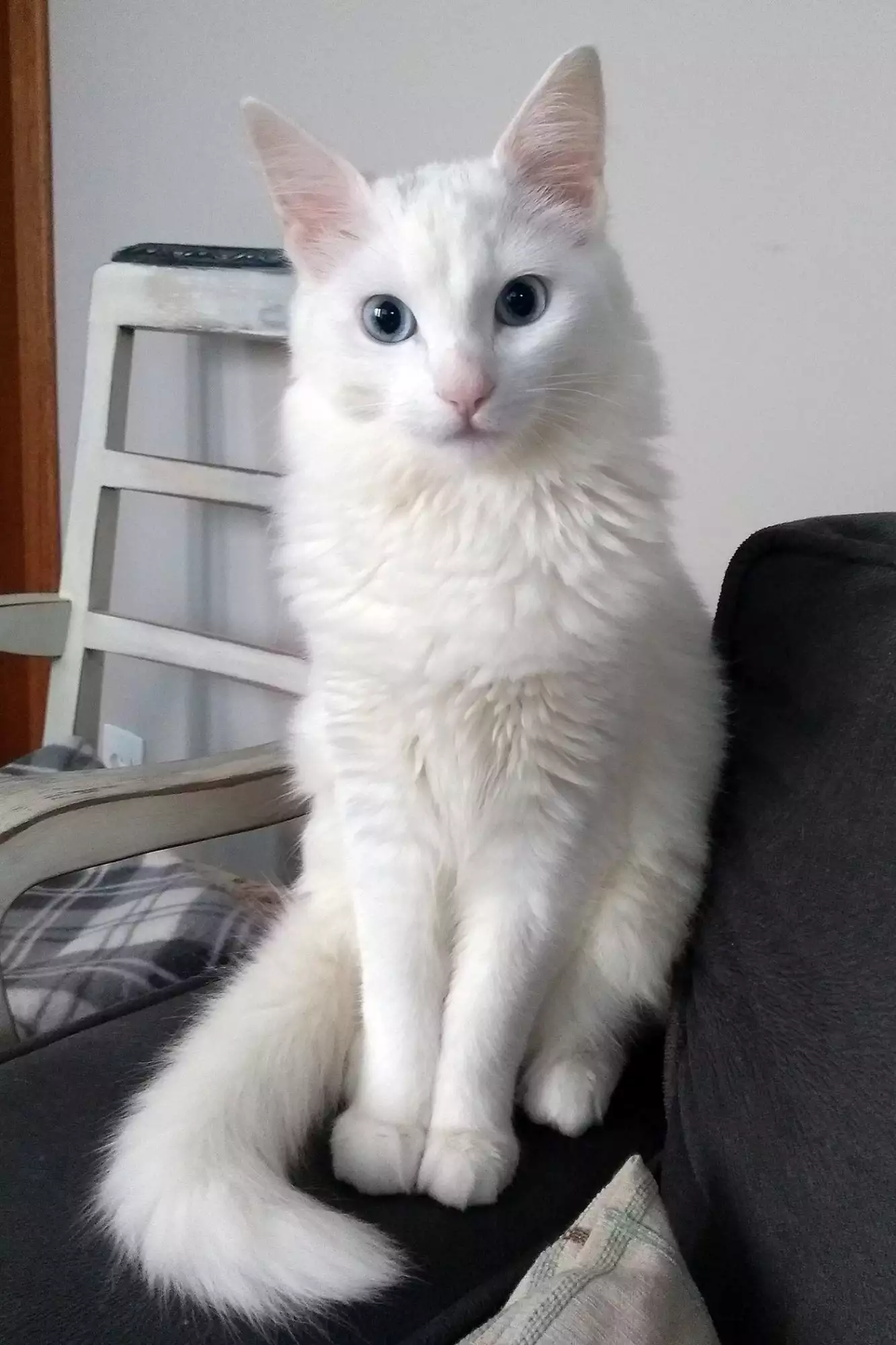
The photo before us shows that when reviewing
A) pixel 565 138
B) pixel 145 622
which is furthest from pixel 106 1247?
pixel 145 622

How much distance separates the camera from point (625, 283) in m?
0.80

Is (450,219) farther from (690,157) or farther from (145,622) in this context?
(145,622)

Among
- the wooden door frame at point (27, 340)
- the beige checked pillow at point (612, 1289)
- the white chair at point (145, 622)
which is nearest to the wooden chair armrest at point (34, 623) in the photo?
the white chair at point (145, 622)

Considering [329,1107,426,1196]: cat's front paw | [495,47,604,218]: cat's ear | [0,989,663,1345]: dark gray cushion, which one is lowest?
[0,989,663,1345]: dark gray cushion

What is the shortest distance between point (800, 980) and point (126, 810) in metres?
0.67

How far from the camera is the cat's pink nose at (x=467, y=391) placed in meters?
0.67

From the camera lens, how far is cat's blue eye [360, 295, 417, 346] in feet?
2.38

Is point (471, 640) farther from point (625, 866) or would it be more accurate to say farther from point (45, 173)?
point (45, 173)

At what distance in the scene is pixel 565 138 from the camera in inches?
29.2

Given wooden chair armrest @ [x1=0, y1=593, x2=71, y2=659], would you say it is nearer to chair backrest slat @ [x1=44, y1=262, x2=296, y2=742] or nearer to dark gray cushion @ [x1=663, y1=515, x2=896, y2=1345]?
chair backrest slat @ [x1=44, y1=262, x2=296, y2=742]

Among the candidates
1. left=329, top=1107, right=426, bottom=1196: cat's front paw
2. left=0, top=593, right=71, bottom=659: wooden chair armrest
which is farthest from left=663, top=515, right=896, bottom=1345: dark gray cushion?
left=0, top=593, right=71, bottom=659: wooden chair armrest

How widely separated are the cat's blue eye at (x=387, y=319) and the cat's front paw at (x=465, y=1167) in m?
0.62

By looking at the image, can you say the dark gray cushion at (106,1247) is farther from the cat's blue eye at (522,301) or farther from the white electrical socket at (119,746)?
the white electrical socket at (119,746)

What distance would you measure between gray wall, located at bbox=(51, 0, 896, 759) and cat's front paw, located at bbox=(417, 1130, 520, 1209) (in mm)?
740
